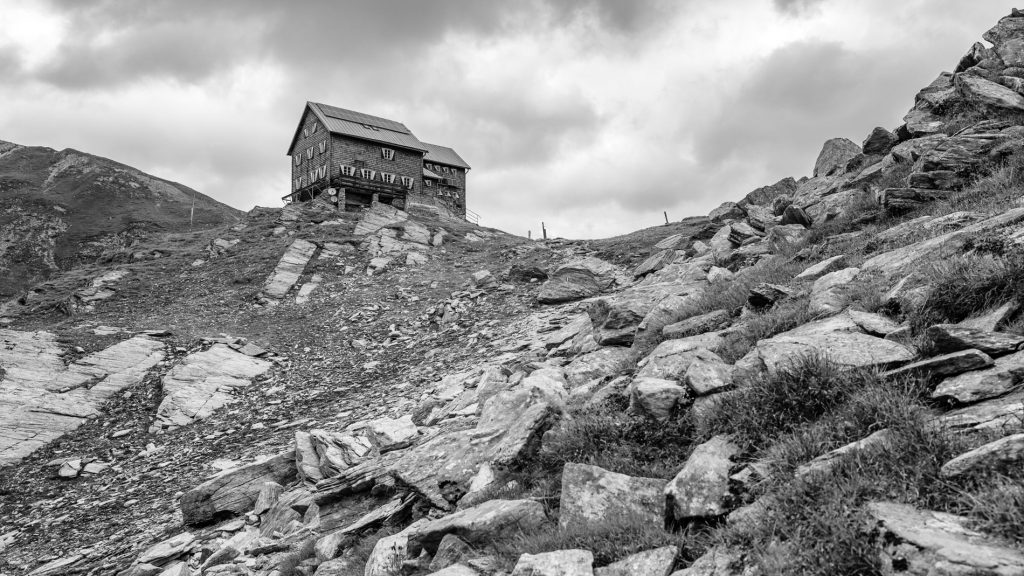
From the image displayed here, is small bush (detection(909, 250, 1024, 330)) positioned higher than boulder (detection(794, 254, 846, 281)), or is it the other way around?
boulder (detection(794, 254, 846, 281))

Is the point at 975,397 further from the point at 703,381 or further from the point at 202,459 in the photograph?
the point at 202,459

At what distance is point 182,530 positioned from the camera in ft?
37.2

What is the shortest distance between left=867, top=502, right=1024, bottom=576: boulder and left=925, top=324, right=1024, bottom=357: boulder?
236 cm

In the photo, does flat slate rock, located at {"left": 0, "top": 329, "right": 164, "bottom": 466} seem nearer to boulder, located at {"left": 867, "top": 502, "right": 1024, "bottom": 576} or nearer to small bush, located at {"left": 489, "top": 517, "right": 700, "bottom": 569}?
small bush, located at {"left": 489, "top": 517, "right": 700, "bottom": 569}

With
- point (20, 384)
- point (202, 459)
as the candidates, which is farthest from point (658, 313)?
point (20, 384)

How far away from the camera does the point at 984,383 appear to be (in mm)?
4617

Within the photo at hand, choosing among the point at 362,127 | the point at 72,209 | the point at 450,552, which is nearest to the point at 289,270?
the point at 450,552

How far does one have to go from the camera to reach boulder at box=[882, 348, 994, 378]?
4.85 metres

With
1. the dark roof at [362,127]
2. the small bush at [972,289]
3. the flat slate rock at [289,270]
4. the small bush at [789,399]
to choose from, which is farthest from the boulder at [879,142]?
the dark roof at [362,127]

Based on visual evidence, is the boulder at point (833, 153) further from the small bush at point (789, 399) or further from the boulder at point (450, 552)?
the boulder at point (450, 552)

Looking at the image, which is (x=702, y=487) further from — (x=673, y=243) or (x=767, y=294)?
(x=673, y=243)

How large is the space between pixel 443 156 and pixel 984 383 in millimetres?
77956

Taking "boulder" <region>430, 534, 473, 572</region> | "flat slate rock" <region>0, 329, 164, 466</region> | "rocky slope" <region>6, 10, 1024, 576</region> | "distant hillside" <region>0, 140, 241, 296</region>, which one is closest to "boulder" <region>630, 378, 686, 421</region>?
"rocky slope" <region>6, 10, 1024, 576</region>

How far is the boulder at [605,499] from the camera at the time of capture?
5219 millimetres
